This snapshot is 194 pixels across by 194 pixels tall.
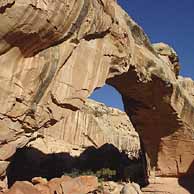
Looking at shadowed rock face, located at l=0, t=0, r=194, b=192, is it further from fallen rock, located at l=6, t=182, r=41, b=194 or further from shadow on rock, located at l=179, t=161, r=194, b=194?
shadow on rock, located at l=179, t=161, r=194, b=194

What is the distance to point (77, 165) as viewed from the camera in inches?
985

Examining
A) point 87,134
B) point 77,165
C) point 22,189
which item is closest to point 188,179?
point 77,165

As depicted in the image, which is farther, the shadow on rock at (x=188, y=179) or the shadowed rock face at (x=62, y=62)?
the shadow on rock at (x=188, y=179)

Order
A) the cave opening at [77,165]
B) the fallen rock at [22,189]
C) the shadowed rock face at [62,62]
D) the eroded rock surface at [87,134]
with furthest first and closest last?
the eroded rock surface at [87,134] → the cave opening at [77,165] → the fallen rock at [22,189] → the shadowed rock face at [62,62]

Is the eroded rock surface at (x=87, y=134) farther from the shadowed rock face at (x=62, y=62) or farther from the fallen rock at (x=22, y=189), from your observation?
the fallen rock at (x=22, y=189)

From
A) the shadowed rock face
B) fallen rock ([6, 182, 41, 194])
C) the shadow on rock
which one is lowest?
fallen rock ([6, 182, 41, 194])

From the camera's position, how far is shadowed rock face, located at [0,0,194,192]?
30.8 feet

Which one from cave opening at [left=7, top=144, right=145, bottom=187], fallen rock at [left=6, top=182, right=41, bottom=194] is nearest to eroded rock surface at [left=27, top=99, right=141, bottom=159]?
cave opening at [left=7, top=144, right=145, bottom=187]

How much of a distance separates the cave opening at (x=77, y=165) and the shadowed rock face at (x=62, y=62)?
20.1ft

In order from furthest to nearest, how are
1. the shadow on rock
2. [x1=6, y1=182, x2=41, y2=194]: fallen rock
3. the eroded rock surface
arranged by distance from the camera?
the eroded rock surface, the shadow on rock, [x1=6, y1=182, x2=41, y2=194]: fallen rock

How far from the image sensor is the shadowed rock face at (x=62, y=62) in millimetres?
9375

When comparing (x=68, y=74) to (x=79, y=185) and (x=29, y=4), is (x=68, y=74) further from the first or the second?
(x=79, y=185)

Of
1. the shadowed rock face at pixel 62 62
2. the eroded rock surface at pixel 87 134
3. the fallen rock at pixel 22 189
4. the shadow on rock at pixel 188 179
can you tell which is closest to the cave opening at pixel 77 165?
the eroded rock surface at pixel 87 134

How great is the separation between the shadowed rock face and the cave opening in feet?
20.1
